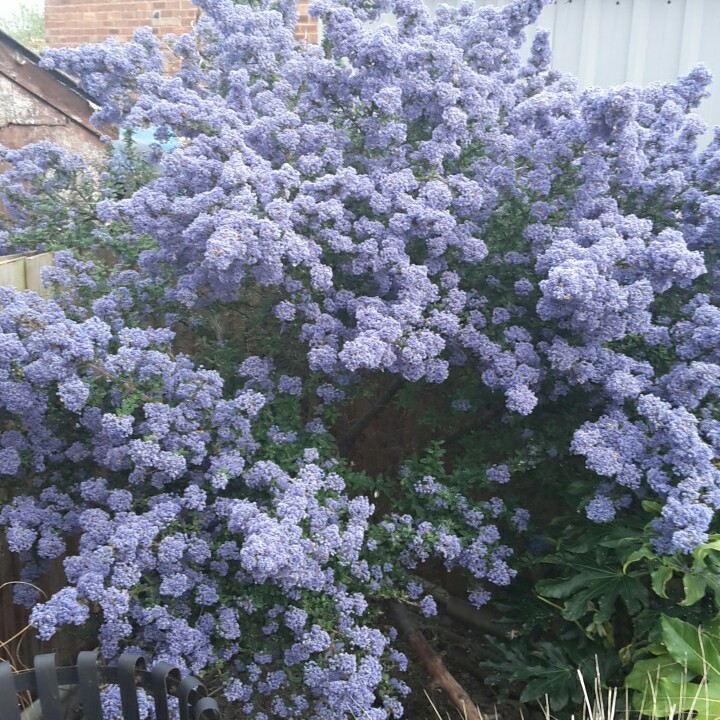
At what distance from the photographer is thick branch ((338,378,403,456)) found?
10.0 feet

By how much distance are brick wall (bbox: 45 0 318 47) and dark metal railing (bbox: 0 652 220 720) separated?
21.7 feet

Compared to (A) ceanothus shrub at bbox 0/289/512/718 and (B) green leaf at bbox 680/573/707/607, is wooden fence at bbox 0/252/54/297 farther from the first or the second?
(B) green leaf at bbox 680/573/707/607

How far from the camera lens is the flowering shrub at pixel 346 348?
2.30 metres

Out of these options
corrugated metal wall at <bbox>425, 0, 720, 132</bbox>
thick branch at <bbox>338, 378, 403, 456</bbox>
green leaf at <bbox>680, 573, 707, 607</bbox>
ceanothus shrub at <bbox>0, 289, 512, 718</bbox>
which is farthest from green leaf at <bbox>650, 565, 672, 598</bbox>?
corrugated metal wall at <bbox>425, 0, 720, 132</bbox>

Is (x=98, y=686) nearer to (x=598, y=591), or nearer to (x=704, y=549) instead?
(x=598, y=591)

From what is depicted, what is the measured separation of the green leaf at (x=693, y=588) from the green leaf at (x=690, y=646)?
0.11 meters

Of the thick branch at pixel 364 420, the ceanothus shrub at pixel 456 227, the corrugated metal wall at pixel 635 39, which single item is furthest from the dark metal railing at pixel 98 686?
the corrugated metal wall at pixel 635 39

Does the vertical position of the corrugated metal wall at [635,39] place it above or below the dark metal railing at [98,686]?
above

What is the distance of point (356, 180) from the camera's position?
103 inches

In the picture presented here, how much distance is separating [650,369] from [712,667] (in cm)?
96

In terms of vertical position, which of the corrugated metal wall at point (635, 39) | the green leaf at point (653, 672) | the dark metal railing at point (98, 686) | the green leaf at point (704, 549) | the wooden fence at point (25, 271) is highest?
the corrugated metal wall at point (635, 39)

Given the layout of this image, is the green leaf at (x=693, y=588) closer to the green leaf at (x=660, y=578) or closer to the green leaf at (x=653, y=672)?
the green leaf at (x=660, y=578)

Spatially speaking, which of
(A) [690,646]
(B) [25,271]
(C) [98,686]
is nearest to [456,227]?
(A) [690,646]

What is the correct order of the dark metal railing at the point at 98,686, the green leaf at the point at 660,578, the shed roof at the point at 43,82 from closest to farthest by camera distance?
the dark metal railing at the point at 98,686, the green leaf at the point at 660,578, the shed roof at the point at 43,82
